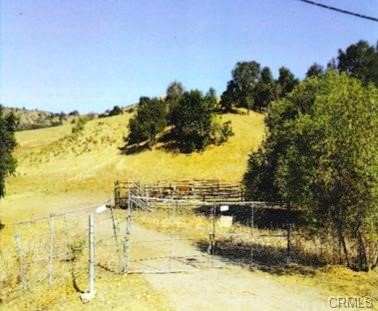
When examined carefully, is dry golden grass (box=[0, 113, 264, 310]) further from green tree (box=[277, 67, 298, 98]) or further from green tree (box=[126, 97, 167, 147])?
green tree (box=[277, 67, 298, 98])

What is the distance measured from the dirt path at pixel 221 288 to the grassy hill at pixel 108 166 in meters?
22.3

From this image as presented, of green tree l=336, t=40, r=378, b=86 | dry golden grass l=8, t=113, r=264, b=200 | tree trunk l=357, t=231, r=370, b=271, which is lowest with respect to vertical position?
tree trunk l=357, t=231, r=370, b=271

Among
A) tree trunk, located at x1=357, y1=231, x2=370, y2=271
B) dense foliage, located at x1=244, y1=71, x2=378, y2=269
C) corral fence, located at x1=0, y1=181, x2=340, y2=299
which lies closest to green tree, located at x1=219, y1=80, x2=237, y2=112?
corral fence, located at x1=0, y1=181, x2=340, y2=299

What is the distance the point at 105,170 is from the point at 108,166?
116 centimetres

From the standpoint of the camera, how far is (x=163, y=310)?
1534 cm

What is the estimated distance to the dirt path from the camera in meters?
15.8

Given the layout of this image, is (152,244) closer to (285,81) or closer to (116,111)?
(285,81)

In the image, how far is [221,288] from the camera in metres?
17.5

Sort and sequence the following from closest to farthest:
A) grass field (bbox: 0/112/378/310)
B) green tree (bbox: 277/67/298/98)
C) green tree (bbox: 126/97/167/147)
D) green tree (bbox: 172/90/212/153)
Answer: grass field (bbox: 0/112/378/310) < green tree (bbox: 172/90/212/153) < green tree (bbox: 126/97/167/147) < green tree (bbox: 277/67/298/98)

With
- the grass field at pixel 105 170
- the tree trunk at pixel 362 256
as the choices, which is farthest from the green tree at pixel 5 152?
the tree trunk at pixel 362 256

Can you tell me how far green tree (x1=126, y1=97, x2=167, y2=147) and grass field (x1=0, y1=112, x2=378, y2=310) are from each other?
2.06 meters

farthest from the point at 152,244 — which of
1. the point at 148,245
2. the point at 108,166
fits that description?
the point at 108,166

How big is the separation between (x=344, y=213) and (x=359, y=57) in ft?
200

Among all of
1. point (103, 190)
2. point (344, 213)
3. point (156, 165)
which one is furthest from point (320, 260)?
point (156, 165)
